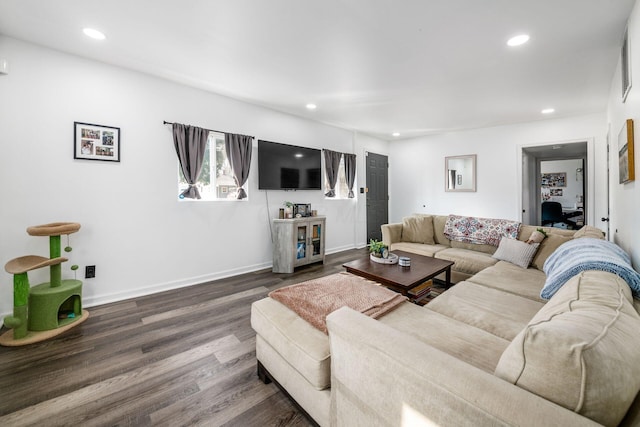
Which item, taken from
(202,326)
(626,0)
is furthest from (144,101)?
(626,0)

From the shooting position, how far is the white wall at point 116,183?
7.93 ft

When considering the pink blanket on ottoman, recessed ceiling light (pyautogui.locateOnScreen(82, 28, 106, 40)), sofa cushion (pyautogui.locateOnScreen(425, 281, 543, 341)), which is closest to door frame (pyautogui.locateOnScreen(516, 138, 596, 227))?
sofa cushion (pyautogui.locateOnScreen(425, 281, 543, 341))

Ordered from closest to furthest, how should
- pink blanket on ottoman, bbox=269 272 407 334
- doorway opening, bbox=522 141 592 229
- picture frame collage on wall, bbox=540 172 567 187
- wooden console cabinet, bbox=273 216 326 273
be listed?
pink blanket on ottoman, bbox=269 272 407 334 < wooden console cabinet, bbox=273 216 326 273 < doorway opening, bbox=522 141 592 229 < picture frame collage on wall, bbox=540 172 567 187

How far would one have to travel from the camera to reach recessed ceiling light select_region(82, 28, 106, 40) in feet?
7.35

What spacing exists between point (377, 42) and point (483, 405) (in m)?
2.62

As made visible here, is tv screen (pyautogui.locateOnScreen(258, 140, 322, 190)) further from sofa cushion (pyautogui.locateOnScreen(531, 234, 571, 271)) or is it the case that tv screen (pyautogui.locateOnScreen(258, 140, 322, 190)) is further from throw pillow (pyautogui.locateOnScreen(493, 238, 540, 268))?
sofa cushion (pyautogui.locateOnScreen(531, 234, 571, 271))

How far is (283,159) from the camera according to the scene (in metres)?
4.26

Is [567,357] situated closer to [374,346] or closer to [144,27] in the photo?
[374,346]

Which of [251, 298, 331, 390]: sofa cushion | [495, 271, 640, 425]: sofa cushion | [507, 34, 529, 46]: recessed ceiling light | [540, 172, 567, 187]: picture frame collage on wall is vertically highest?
[507, 34, 529, 46]: recessed ceiling light

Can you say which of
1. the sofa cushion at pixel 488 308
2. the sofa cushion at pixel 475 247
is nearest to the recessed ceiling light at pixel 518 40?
the sofa cushion at pixel 488 308

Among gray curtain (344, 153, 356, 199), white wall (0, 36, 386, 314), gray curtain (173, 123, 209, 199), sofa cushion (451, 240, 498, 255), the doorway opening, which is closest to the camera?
white wall (0, 36, 386, 314)

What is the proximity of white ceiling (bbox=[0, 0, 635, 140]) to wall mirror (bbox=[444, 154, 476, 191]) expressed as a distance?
1.81 metres

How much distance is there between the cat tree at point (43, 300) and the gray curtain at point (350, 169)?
4.17 metres

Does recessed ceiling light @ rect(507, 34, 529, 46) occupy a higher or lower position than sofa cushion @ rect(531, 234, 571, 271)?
higher
